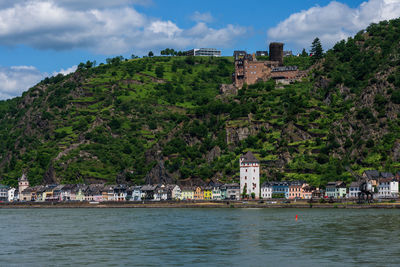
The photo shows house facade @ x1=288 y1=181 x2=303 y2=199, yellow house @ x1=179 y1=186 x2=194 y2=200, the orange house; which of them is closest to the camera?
house facade @ x1=288 y1=181 x2=303 y2=199

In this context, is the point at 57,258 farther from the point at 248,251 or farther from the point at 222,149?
the point at 222,149

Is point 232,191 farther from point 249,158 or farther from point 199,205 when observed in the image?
point 199,205

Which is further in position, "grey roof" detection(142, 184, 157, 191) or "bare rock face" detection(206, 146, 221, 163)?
"bare rock face" detection(206, 146, 221, 163)

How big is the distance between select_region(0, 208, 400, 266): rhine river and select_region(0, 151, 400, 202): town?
57.5 m

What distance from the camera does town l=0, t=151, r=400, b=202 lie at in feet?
472

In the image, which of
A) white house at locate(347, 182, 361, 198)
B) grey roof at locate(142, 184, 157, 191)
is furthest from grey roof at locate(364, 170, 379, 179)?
grey roof at locate(142, 184, 157, 191)

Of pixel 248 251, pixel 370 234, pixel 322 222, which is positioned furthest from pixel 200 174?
pixel 248 251

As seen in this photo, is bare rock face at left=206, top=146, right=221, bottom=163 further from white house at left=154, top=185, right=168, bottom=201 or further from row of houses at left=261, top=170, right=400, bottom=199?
row of houses at left=261, top=170, right=400, bottom=199

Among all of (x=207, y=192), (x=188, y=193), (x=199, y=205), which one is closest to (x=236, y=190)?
(x=207, y=192)

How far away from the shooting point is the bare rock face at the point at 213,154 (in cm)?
18225

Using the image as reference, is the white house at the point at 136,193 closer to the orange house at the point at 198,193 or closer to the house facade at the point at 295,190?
the orange house at the point at 198,193

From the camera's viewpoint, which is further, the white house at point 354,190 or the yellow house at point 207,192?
the yellow house at point 207,192

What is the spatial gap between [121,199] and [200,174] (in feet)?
92.8

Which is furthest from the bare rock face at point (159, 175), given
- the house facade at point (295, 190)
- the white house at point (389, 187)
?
the white house at point (389, 187)
